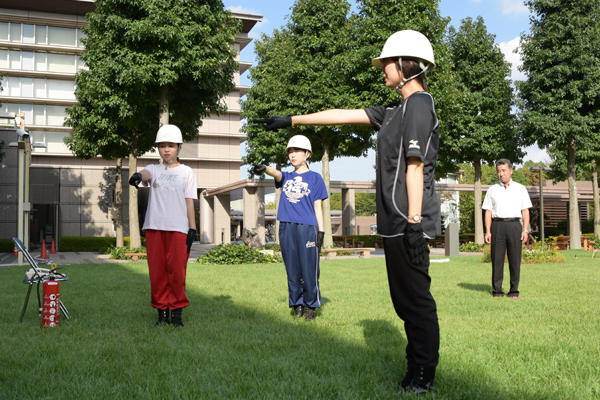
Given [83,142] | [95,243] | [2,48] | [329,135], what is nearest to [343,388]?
[329,135]

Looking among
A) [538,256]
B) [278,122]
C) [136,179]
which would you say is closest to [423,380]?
[278,122]

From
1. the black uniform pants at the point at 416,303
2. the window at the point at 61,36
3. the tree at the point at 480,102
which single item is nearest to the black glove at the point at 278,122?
the black uniform pants at the point at 416,303

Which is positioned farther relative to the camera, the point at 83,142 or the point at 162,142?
the point at 83,142

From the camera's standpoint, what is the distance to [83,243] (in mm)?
27672

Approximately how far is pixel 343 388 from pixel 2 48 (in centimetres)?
5312

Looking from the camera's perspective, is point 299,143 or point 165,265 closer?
point 165,265

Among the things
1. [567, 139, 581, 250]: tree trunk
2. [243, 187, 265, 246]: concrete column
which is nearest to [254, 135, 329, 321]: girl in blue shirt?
[567, 139, 581, 250]: tree trunk

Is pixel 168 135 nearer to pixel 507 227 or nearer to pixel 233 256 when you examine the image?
pixel 507 227

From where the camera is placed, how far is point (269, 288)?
8328mm

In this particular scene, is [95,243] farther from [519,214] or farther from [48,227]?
[519,214]

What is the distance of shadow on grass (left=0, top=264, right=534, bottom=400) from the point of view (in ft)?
9.55

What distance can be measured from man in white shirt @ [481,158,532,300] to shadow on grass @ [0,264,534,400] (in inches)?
104

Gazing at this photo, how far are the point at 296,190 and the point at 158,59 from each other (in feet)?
39.9

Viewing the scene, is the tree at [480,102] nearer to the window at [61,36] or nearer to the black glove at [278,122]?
the black glove at [278,122]
